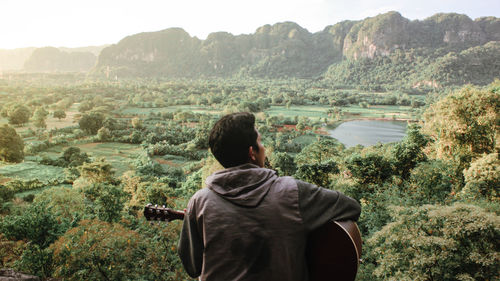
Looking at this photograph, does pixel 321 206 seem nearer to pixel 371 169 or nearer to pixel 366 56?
pixel 371 169

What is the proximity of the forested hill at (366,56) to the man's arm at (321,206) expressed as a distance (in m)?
119

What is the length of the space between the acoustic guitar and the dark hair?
0.49 m

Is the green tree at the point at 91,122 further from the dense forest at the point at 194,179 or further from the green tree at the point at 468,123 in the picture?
the green tree at the point at 468,123

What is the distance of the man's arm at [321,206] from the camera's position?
1.19 metres

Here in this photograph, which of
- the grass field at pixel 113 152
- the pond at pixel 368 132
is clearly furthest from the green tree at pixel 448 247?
the pond at pixel 368 132

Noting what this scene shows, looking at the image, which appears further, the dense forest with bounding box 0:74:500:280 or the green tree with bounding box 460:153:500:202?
the green tree with bounding box 460:153:500:202

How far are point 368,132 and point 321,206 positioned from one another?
156ft

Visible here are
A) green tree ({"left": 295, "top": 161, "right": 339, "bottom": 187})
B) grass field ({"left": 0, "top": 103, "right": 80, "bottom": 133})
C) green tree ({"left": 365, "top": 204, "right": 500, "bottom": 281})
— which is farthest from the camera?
grass field ({"left": 0, "top": 103, "right": 80, "bottom": 133})

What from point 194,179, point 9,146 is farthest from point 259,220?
point 9,146

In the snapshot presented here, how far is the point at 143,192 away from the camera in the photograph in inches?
548

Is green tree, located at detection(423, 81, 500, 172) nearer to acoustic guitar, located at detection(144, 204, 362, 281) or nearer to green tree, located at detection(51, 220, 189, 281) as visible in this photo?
green tree, located at detection(51, 220, 189, 281)

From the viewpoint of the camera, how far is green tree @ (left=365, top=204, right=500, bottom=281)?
14.3 feet

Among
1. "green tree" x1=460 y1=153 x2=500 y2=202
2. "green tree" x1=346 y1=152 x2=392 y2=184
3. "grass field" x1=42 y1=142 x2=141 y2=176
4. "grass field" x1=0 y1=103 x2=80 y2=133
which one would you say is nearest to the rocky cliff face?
"grass field" x1=0 y1=103 x2=80 y2=133

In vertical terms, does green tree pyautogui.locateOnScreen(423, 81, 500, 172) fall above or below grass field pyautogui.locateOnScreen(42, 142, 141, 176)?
above
